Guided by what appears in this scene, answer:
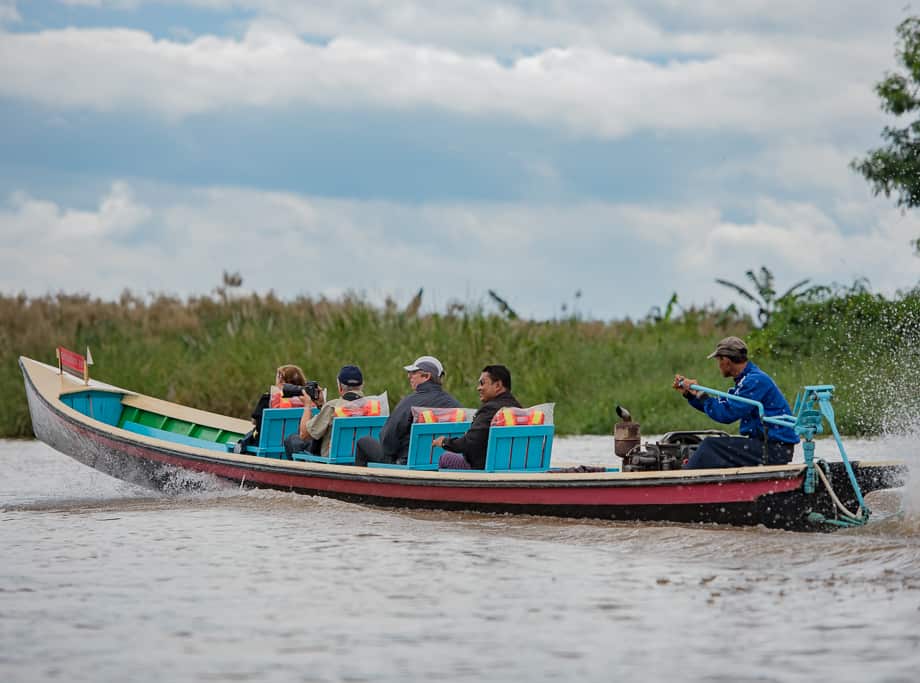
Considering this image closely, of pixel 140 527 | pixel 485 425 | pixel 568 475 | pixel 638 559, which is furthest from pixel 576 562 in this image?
pixel 140 527

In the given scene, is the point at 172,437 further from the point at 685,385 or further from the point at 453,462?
the point at 685,385

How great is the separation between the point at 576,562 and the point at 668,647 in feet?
8.39

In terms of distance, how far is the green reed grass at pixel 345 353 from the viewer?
22.8m

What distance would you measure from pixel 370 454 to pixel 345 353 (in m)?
11.2

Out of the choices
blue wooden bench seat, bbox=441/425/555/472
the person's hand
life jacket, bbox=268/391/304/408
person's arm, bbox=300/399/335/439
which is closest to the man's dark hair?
blue wooden bench seat, bbox=441/425/555/472

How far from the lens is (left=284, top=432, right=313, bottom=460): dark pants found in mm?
13125

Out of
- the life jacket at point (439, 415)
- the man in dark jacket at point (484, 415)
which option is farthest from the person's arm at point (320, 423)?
the man in dark jacket at point (484, 415)

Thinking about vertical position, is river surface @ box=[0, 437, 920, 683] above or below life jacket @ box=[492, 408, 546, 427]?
below

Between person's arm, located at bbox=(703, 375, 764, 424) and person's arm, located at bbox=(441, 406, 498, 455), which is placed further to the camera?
person's arm, located at bbox=(441, 406, 498, 455)

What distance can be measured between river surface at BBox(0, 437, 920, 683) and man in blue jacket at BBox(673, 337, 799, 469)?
0.56 m

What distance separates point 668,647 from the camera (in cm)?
645

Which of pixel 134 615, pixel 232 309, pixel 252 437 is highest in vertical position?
pixel 232 309

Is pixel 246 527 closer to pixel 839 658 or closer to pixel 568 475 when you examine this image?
pixel 568 475

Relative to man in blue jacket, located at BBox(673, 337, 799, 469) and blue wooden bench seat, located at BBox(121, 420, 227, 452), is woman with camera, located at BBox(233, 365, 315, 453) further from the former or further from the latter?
man in blue jacket, located at BBox(673, 337, 799, 469)
